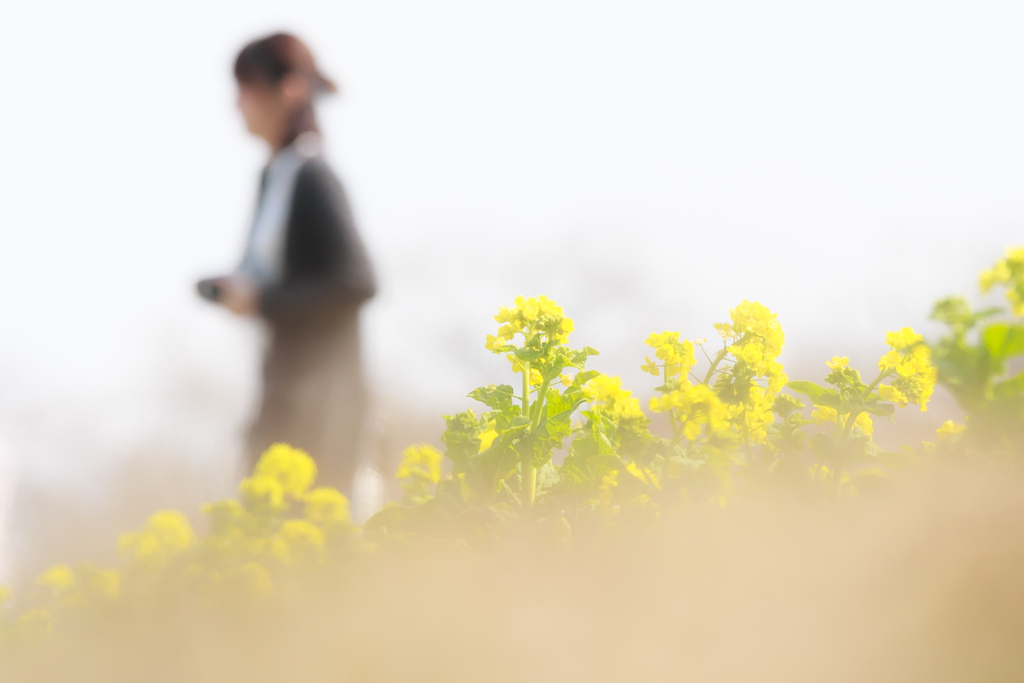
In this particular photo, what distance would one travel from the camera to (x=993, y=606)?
1.67ft

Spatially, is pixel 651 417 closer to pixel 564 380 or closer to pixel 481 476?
pixel 564 380

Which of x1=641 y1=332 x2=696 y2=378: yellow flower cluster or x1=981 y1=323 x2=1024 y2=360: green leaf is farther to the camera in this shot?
x1=641 y1=332 x2=696 y2=378: yellow flower cluster

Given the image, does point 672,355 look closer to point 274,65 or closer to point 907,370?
point 907,370

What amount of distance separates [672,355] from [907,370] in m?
0.36

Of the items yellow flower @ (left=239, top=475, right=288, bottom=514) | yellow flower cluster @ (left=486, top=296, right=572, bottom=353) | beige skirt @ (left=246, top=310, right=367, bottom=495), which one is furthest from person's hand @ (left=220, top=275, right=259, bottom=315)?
yellow flower @ (left=239, top=475, right=288, bottom=514)

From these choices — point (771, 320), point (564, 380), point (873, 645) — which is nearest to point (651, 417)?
point (564, 380)

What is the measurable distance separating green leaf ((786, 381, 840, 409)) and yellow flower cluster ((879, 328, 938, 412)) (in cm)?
7

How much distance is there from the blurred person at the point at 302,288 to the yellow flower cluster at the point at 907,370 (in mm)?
1025

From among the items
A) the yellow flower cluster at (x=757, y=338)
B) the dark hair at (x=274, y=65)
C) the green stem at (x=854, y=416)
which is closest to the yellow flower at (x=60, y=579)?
the yellow flower cluster at (x=757, y=338)

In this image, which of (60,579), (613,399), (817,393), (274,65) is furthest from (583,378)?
(274,65)

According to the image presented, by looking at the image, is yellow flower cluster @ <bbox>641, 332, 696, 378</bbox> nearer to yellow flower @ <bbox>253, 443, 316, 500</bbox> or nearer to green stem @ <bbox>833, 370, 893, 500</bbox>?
green stem @ <bbox>833, 370, 893, 500</bbox>

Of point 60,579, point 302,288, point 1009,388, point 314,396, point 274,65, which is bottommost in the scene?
point 60,579

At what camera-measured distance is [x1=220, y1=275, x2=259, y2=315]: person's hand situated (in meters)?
1.23

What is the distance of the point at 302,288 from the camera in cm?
138
